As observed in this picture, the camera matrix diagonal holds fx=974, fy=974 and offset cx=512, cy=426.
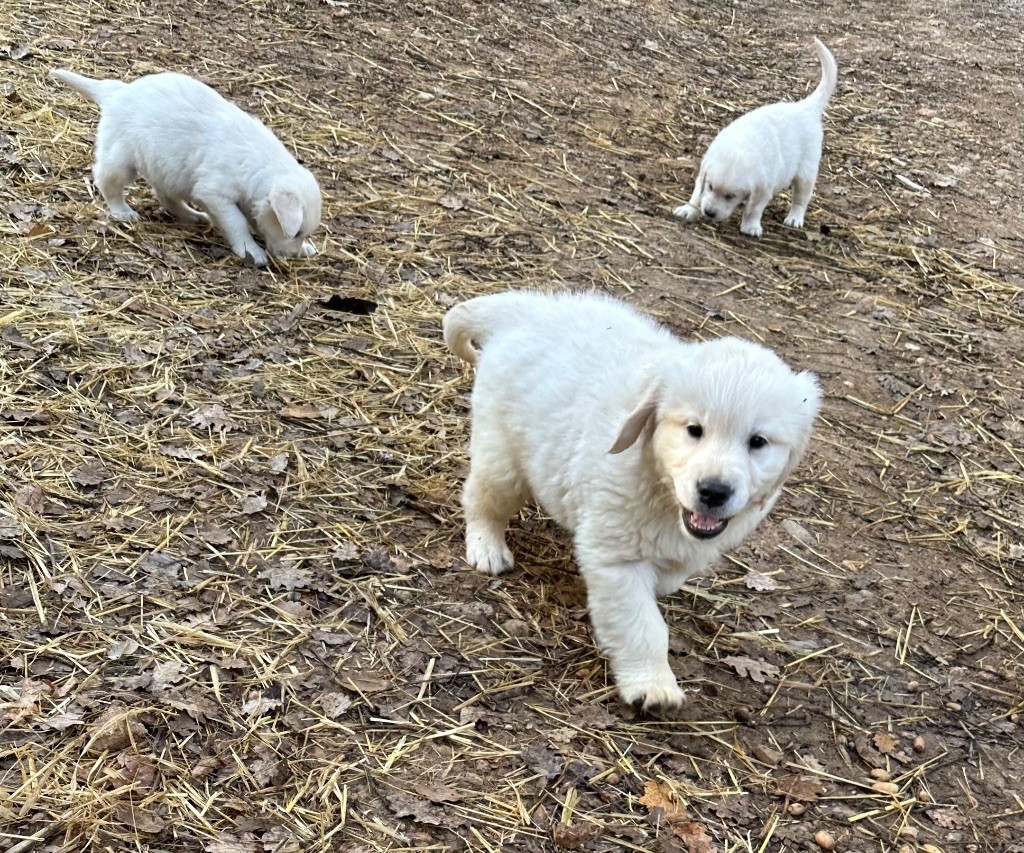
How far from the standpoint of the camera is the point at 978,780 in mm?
3469

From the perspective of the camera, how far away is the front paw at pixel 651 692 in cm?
332

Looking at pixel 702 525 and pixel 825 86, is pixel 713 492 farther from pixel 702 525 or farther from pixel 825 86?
pixel 825 86

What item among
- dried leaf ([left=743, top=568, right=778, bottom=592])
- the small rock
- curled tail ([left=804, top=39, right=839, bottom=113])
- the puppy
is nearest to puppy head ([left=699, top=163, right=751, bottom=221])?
curled tail ([left=804, top=39, right=839, bottom=113])

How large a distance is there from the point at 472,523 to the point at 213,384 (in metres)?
1.50

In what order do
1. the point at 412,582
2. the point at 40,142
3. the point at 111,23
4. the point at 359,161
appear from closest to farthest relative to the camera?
the point at 412,582 → the point at 40,142 → the point at 359,161 → the point at 111,23

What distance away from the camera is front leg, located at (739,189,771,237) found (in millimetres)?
7492

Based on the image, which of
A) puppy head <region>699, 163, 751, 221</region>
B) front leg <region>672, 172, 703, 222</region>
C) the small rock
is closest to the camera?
the small rock

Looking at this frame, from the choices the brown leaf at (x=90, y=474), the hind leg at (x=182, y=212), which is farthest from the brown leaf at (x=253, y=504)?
the hind leg at (x=182, y=212)

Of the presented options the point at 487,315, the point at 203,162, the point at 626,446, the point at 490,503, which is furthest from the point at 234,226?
the point at 626,446

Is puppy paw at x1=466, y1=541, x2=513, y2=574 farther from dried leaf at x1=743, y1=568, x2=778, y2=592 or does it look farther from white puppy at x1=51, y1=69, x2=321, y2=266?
white puppy at x1=51, y1=69, x2=321, y2=266

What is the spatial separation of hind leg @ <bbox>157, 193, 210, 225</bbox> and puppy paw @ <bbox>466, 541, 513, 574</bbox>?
10.4 ft

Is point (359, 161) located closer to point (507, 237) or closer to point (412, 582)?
point (507, 237)

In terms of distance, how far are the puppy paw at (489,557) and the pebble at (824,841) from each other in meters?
1.48

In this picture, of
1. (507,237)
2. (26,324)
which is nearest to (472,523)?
(26,324)
